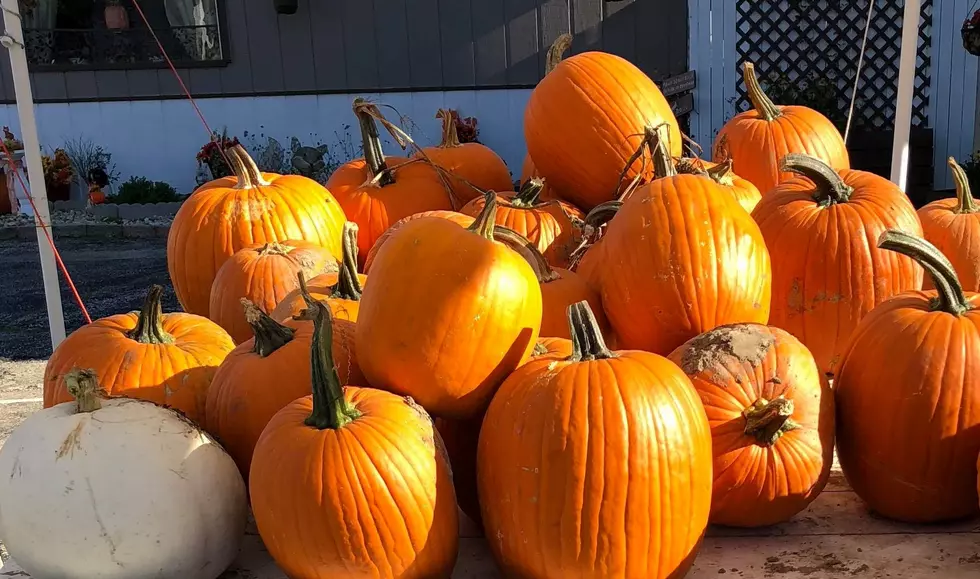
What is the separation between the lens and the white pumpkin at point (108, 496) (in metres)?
1.42

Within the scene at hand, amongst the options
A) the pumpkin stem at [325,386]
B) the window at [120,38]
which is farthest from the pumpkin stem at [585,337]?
the window at [120,38]

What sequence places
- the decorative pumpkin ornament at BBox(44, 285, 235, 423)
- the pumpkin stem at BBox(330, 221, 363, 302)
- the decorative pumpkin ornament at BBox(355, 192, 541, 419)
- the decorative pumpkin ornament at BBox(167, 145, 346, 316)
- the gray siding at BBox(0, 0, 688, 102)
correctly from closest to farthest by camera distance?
the decorative pumpkin ornament at BBox(355, 192, 541, 419) → the decorative pumpkin ornament at BBox(44, 285, 235, 423) → the pumpkin stem at BBox(330, 221, 363, 302) → the decorative pumpkin ornament at BBox(167, 145, 346, 316) → the gray siding at BBox(0, 0, 688, 102)

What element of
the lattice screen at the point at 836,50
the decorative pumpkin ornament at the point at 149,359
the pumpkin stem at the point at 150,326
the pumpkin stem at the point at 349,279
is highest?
the lattice screen at the point at 836,50

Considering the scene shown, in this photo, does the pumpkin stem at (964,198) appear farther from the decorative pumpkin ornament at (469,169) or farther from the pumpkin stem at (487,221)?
the pumpkin stem at (487,221)

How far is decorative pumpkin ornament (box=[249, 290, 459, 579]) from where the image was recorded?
51.0 inches

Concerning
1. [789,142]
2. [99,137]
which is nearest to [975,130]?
[789,142]

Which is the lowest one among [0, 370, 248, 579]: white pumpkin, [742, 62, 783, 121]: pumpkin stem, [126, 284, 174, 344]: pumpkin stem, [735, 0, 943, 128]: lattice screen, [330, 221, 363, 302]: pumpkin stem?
[0, 370, 248, 579]: white pumpkin

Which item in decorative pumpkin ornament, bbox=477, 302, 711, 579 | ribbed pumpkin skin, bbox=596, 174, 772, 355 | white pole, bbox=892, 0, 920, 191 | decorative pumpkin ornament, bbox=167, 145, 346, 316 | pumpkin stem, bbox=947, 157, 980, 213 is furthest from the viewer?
white pole, bbox=892, 0, 920, 191

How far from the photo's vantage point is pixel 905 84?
2.65 metres

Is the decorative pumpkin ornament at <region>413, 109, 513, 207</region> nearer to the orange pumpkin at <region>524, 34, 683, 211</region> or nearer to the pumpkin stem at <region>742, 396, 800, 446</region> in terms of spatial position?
the orange pumpkin at <region>524, 34, 683, 211</region>

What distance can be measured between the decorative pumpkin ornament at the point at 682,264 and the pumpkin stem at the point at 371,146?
3.57 feet

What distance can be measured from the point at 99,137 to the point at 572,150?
31.4 feet

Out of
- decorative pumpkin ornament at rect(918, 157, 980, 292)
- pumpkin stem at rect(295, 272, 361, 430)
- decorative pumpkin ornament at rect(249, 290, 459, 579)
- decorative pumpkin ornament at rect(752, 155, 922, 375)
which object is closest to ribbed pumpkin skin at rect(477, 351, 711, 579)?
decorative pumpkin ornament at rect(249, 290, 459, 579)

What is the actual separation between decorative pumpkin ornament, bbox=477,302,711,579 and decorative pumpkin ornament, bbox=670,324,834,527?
0.47 ft
